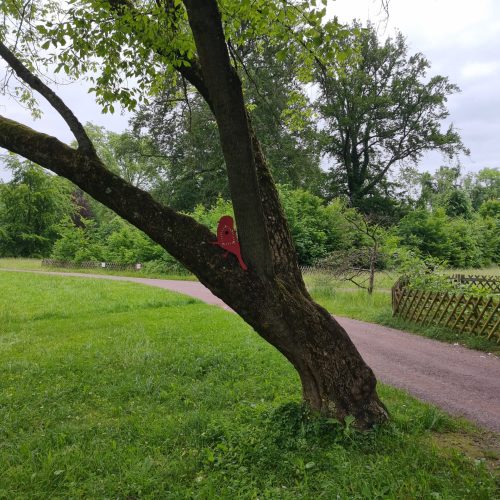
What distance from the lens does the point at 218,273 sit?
3779 mm

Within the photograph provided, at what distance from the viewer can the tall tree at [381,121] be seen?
3934 centimetres

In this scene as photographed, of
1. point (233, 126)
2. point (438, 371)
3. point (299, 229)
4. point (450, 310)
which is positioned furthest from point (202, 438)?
point (299, 229)

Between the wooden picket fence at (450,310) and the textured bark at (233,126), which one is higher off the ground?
the textured bark at (233,126)

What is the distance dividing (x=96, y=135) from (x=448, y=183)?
5007 cm

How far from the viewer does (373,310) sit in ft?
41.1

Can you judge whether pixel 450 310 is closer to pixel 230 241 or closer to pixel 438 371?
pixel 438 371

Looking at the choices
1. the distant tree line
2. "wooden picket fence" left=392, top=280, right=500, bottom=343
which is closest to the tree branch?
"wooden picket fence" left=392, top=280, right=500, bottom=343

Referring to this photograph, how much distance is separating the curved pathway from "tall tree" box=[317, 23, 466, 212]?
30604mm

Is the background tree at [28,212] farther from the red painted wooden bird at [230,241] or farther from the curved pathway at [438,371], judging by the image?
the red painted wooden bird at [230,241]

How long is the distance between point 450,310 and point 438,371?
11.2 ft

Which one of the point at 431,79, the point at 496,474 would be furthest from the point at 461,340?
the point at 431,79

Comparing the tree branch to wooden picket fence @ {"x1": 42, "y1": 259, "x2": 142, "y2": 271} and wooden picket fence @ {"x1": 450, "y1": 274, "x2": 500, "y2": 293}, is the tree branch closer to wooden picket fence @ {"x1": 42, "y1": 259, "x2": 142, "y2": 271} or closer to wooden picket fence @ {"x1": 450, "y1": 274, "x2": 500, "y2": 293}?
wooden picket fence @ {"x1": 450, "y1": 274, "x2": 500, "y2": 293}

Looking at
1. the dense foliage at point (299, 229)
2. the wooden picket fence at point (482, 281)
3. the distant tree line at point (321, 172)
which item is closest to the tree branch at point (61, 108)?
the wooden picket fence at point (482, 281)

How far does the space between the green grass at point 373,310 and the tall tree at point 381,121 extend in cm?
2435
